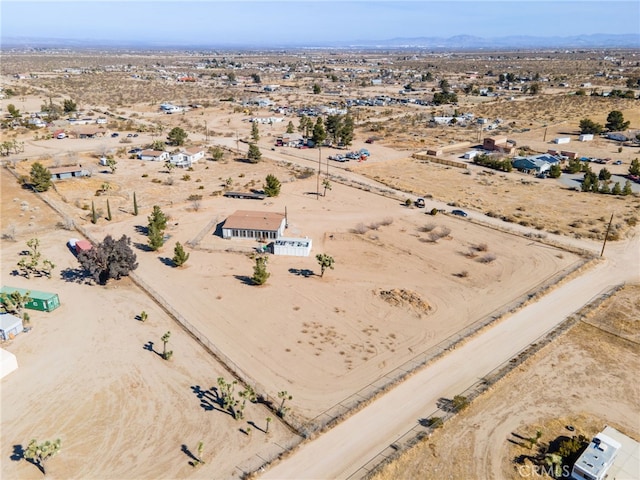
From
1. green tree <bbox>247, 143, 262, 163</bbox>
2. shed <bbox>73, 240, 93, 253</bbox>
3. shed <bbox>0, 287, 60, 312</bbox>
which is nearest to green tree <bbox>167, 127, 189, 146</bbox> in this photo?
green tree <bbox>247, 143, 262, 163</bbox>

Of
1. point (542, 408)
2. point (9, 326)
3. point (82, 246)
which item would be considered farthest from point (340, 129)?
point (542, 408)

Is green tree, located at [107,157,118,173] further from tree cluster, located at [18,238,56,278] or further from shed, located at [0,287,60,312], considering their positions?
shed, located at [0,287,60,312]

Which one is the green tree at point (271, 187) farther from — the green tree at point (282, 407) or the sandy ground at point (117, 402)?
the green tree at point (282, 407)

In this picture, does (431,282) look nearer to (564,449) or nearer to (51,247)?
(564,449)

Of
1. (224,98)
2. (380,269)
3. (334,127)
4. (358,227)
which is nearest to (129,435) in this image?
(380,269)

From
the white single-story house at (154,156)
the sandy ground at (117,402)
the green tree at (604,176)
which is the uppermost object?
the green tree at (604,176)

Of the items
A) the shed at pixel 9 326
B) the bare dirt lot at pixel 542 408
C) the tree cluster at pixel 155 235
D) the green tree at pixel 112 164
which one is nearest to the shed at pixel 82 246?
the tree cluster at pixel 155 235

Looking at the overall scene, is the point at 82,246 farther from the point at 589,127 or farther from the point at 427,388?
the point at 589,127
